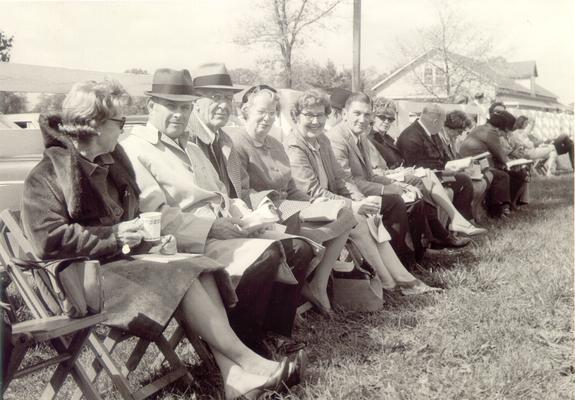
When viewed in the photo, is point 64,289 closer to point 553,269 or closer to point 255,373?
point 255,373

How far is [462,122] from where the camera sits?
8680 millimetres

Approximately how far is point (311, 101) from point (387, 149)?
2323mm

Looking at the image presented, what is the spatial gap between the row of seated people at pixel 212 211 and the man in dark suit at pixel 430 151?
184 cm

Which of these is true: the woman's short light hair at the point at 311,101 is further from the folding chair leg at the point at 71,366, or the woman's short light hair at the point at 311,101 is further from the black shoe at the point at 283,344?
the folding chair leg at the point at 71,366

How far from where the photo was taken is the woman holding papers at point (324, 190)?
195 inches

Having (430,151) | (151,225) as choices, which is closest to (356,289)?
(151,225)

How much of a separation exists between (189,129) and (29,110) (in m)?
1.71

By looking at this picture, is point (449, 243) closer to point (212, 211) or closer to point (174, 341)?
point (212, 211)

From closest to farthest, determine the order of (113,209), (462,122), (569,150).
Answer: (113,209) → (462,122) → (569,150)

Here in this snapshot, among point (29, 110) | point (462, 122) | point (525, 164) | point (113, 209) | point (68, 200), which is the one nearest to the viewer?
point (68, 200)

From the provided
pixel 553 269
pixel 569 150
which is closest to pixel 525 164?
pixel 553 269

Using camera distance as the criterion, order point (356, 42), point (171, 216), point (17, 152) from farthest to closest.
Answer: point (356, 42)
point (17, 152)
point (171, 216)

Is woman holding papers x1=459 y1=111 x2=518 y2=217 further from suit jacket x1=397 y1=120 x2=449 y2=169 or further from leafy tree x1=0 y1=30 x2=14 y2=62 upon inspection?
leafy tree x1=0 y1=30 x2=14 y2=62

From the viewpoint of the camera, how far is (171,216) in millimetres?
3518
